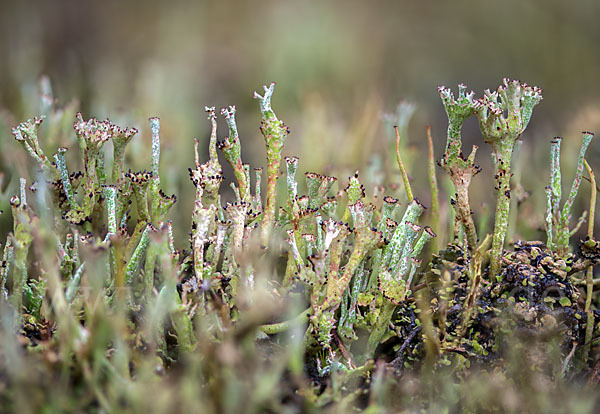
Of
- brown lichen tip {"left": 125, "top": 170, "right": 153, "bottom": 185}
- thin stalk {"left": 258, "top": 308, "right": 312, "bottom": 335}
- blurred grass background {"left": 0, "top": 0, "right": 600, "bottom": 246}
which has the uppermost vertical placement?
blurred grass background {"left": 0, "top": 0, "right": 600, "bottom": 246}

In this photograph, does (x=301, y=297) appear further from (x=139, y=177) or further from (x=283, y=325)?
(x=139, y=177)

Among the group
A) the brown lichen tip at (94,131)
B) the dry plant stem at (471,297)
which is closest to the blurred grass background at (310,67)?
the brown lichen tip at (94,131)

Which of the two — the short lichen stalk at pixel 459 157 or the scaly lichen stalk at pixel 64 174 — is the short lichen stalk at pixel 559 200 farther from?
the scaly lichen stalk at pixel 64 174

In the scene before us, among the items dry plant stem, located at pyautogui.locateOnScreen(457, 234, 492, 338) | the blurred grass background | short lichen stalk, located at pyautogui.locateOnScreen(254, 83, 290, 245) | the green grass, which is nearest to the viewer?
the green grass

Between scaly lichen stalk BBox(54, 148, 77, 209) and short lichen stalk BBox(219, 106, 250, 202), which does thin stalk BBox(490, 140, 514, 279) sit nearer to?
short lichen stalk BBox(219, 106, 250, 202)

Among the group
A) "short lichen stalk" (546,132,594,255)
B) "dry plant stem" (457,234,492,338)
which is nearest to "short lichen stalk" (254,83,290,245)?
"dry plant stem" (457,234,492,338)

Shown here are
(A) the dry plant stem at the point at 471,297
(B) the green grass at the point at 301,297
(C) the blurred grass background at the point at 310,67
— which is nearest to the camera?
(B) the green grass at the point at 301,297

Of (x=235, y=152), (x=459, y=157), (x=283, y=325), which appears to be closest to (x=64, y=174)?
(x=235, y=152)

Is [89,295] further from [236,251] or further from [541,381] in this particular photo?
[541,381]
